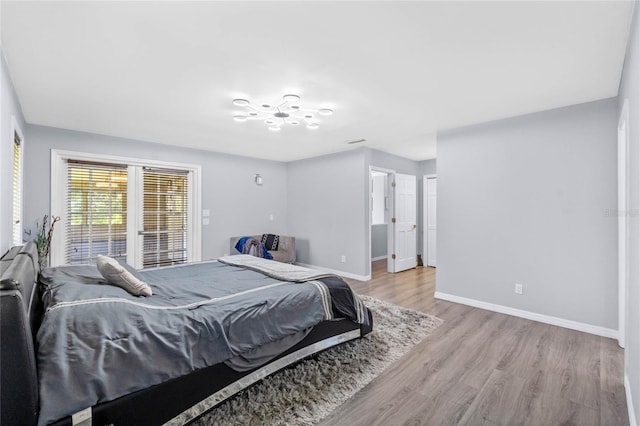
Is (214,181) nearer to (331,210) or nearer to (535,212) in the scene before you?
(331,210)

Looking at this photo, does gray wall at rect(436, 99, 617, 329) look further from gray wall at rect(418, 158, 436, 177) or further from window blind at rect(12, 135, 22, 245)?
window blind at rect(12, 135, 22, 245)

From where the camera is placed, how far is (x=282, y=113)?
336 cm

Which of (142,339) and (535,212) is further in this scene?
(535,212)

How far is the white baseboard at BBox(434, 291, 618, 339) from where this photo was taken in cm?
304

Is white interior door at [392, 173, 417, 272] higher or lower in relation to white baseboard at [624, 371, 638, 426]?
higher

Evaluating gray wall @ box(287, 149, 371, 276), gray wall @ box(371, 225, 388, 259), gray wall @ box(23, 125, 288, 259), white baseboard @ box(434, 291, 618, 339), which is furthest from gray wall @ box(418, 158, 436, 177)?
white baseboard @ box(434, 291, 618, 339)

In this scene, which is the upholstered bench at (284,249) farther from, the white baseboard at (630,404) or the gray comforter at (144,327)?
the white baseboard at (630,404)

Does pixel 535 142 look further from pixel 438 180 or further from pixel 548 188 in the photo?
pixel 438 180

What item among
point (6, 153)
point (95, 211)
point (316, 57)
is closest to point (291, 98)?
point (316, 57)

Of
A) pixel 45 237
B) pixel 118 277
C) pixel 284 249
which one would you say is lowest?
pixel 284 249

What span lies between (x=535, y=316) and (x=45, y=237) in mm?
6094

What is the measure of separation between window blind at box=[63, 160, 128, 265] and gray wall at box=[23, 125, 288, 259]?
27 cm

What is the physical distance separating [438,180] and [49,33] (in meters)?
4.24

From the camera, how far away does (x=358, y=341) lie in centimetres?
286
